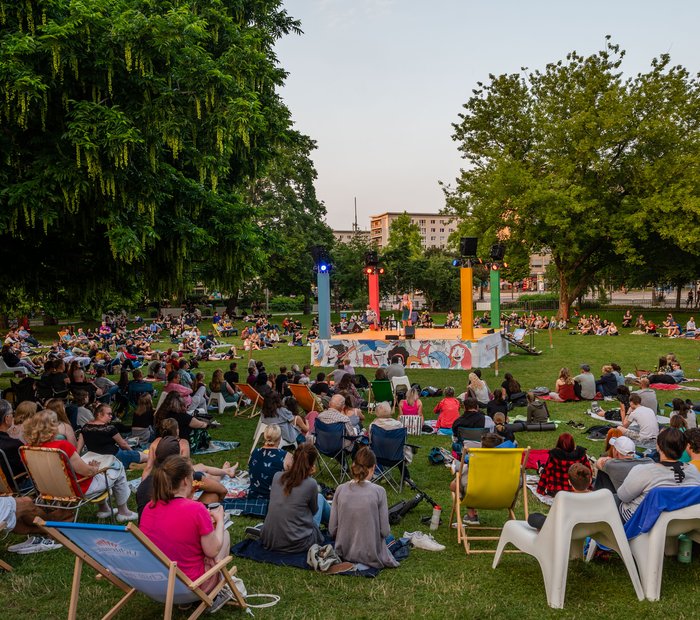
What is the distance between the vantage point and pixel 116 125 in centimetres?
789

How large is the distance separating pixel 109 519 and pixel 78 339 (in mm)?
24293

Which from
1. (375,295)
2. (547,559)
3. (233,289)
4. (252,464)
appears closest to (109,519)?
(252,464)

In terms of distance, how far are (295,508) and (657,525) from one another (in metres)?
2.89

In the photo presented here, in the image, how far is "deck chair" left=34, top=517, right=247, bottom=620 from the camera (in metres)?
3.52

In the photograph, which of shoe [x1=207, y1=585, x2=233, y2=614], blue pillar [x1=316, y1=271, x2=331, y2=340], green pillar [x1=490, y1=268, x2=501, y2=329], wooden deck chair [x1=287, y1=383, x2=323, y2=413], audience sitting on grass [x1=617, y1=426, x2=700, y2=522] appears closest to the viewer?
shoe [x1=207, y1=585, x2=233, y2=614]

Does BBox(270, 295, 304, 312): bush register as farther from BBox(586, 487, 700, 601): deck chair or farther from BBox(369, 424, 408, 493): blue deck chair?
BBox(586, 487, 700, 601): deck chair

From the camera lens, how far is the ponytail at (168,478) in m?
4.00

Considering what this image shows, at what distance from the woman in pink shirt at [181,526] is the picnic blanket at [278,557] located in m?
1.11

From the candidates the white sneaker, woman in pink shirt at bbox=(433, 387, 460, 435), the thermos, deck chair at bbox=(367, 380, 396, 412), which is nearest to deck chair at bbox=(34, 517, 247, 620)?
the white sneaker

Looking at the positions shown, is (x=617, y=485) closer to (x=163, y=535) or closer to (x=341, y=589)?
(x=341, y=589)

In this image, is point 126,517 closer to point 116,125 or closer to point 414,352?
point 116,125

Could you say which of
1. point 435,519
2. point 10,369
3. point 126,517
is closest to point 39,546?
point 126,517

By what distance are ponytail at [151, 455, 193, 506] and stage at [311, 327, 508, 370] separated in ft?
50.9

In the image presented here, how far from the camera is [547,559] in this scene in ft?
14.6
